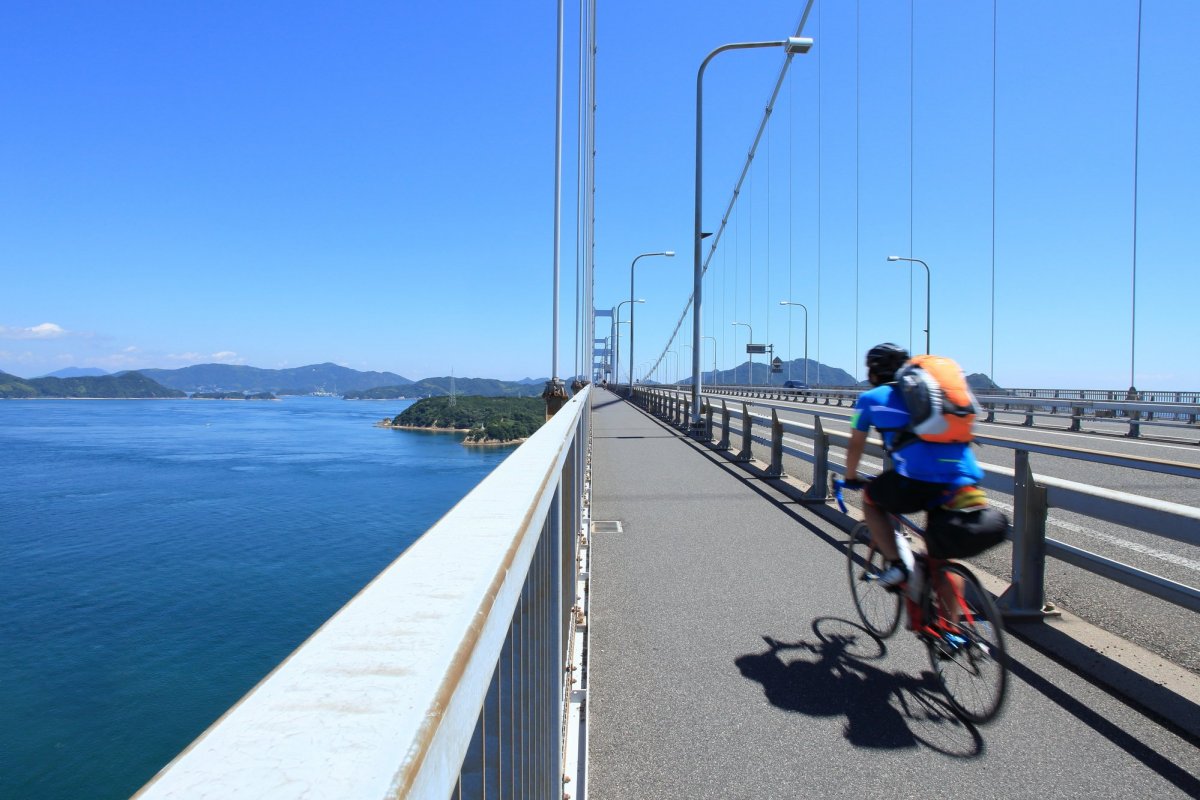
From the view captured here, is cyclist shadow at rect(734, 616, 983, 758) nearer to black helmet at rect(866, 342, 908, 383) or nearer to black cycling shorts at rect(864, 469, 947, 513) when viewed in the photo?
black cycling shorts at rect(864, 469, 947, 513)

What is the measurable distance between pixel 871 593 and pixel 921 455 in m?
1.36

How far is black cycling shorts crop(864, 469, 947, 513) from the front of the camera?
3.46m

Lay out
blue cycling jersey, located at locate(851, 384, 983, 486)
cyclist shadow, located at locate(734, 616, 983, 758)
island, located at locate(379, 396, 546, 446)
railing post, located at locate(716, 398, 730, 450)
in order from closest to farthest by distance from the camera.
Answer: cyclist shadow, located at locate(734, 616, 983, 758), blue cycling jersey, located at locate(851, 384, 983, 486), railing post, located at locate(716, 398, 730, 450), island, located at locate(379, 396, 546, 446)

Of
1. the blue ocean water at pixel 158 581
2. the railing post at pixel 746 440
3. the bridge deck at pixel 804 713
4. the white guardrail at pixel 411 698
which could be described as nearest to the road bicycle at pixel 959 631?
the bridge deck at pixel 804 713

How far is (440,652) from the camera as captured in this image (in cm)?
77

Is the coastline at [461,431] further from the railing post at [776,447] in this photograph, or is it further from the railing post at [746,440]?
the railing post at [776,447]

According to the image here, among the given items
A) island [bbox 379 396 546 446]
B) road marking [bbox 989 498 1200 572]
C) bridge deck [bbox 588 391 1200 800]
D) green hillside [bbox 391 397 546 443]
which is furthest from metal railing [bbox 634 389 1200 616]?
island [bbox 379 396 546 446]

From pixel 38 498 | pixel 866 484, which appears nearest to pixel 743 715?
pixel 866 484

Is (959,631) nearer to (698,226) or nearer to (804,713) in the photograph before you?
(804,713)

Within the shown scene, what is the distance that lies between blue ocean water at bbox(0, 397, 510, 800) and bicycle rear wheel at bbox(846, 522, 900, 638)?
16.2 metres

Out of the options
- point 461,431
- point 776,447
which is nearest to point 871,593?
point 776,447

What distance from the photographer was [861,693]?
3.55 meters

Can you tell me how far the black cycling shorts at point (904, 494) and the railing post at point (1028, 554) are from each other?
3.80ft

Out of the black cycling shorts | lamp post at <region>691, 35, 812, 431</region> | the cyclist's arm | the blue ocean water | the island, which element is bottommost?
the blue ocean water
